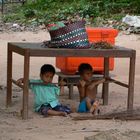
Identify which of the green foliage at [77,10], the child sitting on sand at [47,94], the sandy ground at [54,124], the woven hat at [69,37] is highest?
the green foliage at [77,10]

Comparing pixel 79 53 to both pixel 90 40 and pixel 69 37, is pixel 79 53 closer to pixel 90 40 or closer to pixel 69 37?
pixel 69 37

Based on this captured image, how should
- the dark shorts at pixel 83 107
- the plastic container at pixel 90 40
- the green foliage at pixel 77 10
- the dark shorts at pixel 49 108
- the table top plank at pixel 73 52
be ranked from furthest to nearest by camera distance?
the green foliage at pixel 77 10 < the plastic container at pixel 90 40 < the dark shorts at pixel 83 107 < the dark shorts at pixel 49 108 < the table top plank at pixel 73 52

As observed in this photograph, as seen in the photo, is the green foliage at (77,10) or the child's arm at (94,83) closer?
the child's arm at (94,83)

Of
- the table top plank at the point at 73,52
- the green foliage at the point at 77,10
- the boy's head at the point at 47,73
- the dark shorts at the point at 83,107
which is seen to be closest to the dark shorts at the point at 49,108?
the dark shorts at the point at 83,107

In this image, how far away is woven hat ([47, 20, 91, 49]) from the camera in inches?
285

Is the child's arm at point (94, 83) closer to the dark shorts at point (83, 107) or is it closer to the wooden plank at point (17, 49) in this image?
the dark shorts at point (83, 107)

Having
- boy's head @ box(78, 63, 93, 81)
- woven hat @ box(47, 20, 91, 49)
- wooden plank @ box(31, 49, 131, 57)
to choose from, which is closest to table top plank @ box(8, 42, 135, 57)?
wooden plank @ box(31, 49, 131, 57)

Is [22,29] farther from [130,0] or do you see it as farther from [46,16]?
[130,0]

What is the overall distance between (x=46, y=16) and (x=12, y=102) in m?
12.9

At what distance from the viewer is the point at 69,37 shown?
7.25 m

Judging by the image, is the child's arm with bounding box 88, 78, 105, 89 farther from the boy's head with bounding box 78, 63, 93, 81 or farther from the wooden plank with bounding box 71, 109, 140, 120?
the wooden plank with bounding box 71, 109, 140, 120

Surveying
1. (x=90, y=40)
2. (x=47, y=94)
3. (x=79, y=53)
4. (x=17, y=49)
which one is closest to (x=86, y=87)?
(x=47, y=94)

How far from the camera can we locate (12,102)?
827cm

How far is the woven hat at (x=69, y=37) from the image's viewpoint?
7.23 m
